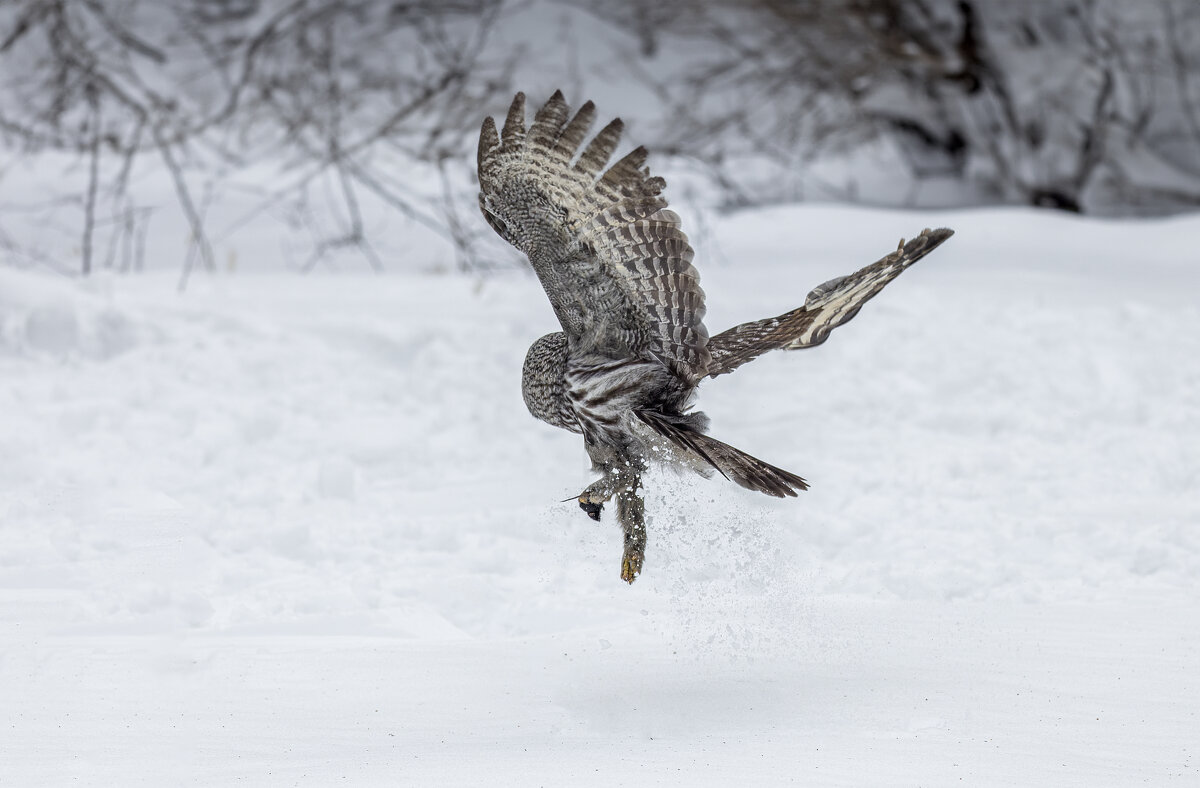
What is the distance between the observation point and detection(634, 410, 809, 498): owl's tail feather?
289 centimetres

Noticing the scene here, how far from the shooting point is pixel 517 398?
5.80m

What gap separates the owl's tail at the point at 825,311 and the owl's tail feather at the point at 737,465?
0.88 ft

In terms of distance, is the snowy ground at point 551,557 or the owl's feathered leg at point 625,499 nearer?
the snowy ground at point 551,557

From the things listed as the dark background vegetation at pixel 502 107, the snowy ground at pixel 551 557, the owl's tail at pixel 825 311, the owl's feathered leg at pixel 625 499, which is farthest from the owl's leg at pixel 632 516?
the dark background vegetation at pixel 502 107

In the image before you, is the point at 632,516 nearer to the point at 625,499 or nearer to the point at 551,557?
the point at 625,499

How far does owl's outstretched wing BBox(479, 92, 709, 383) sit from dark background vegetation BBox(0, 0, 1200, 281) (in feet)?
14.0

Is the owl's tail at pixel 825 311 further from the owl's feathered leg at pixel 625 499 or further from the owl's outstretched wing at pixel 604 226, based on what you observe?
the owl's feathered leg at pixel 625 499

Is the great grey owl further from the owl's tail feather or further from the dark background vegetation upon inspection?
the dark background vegetation

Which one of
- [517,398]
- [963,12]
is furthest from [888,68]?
[517,398]

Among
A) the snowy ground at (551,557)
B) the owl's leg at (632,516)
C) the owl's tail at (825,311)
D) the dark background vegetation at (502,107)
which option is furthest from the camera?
the dark background vegetation at (502,107)

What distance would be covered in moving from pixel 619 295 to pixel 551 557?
1144 mm

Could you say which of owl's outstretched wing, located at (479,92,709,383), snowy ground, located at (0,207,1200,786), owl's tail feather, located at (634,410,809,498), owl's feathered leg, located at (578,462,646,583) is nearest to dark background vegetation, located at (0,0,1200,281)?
snowy ground, located at (0,207,1200,786)

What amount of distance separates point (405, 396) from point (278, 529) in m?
1.70

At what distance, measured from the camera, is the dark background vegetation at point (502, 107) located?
816 cm
